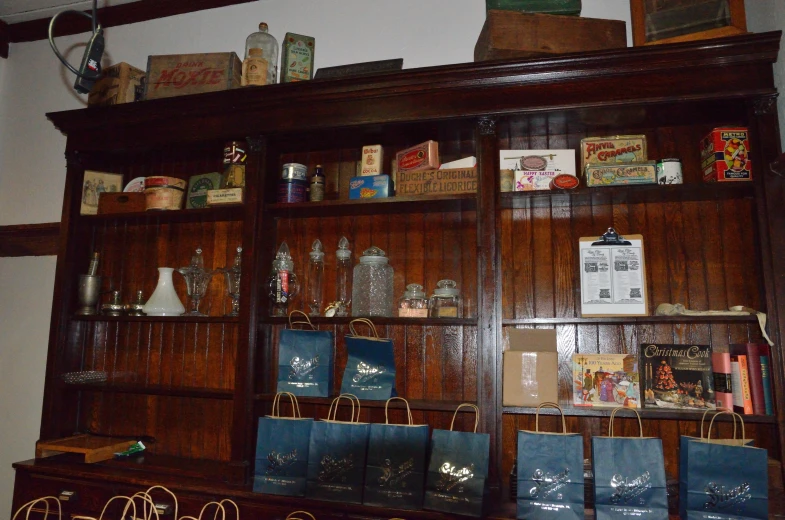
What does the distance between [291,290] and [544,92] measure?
137 cm

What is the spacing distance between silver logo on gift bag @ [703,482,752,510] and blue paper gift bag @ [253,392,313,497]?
141 centimetres

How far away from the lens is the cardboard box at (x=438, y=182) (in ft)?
7.44

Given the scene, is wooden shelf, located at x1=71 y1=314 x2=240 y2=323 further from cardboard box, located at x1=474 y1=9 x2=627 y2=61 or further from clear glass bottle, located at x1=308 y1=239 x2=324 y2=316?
cardboard box, located at x1=474 y1=9 x2=627 y2=61

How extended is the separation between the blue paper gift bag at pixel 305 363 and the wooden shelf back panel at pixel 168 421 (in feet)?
1.61

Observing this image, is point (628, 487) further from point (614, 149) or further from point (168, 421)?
point (168, 421)

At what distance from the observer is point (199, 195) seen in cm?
268

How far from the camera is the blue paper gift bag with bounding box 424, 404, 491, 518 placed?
1904 millimetres

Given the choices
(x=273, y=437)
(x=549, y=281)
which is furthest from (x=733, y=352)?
(x=273, y=437)

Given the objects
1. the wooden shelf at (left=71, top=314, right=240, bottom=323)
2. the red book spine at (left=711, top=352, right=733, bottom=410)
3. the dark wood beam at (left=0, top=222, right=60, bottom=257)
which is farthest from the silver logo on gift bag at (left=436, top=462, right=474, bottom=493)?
the dark wood beam at (left=0, top=222, right=60, bottom=257)

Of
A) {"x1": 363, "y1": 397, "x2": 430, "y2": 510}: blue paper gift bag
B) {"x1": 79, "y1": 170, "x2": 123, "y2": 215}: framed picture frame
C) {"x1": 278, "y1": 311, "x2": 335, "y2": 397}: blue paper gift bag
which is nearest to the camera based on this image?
{"x1": 363, "y1": 397, "x2": 430, "y2": 510}: blue paper gift bag

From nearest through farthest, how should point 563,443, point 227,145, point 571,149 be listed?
point 563,443, point 571,149, point 227,145

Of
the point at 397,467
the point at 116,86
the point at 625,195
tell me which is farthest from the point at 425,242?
the point at 116,86

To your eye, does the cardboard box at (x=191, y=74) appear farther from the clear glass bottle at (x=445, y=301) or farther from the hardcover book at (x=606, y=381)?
the hardcover book at (x=606, y=381)

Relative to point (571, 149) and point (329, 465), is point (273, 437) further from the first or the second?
point (571, 149)
